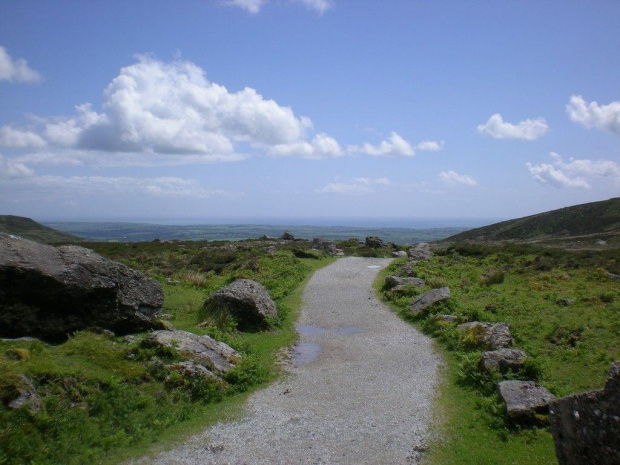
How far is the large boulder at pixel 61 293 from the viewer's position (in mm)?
13453

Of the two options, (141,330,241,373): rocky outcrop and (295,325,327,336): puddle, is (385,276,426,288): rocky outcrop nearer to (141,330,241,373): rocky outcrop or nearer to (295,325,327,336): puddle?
(295,325,327,336): puddle

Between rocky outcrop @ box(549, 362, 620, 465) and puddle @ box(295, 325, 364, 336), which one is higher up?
rocky outcrop @ box(549, 362, 620, 465)

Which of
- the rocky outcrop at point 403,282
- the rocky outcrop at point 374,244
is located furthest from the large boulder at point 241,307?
the rocky outcrop at point 374,244

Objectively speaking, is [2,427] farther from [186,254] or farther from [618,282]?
[186,254]

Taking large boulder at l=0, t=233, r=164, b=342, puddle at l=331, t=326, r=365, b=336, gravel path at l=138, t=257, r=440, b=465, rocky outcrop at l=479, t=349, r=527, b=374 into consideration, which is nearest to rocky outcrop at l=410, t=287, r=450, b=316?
gravel path at l=138, t=257, r=440, b=465

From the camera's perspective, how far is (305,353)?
17125 millimetres

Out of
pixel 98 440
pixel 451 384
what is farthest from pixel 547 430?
pixel 98 440

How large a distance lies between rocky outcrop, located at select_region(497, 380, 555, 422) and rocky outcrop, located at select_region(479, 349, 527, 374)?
4.32 feet

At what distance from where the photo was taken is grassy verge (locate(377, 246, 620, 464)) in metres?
9.62

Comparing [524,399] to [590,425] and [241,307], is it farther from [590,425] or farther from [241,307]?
[241,307]

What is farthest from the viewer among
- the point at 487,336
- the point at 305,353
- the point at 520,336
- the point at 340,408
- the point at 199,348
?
the point at 305,353

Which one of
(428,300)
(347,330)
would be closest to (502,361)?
(347,330)

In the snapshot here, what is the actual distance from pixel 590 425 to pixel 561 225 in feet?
340

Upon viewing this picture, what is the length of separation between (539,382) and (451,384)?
2417 mm
